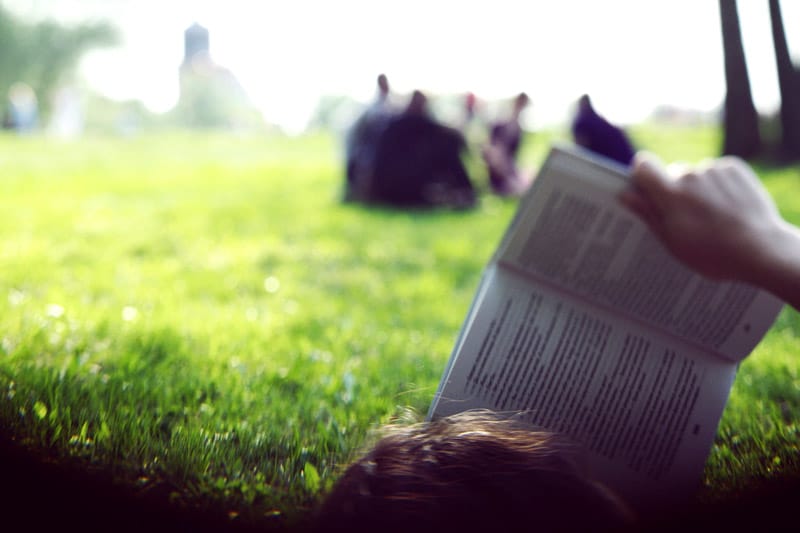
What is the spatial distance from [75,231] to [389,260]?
7.41ft

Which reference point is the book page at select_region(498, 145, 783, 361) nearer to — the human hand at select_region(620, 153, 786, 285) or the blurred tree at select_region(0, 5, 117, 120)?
the human hand at select_region(620, 153, 786, 285)

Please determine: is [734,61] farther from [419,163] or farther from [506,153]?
[506,153]

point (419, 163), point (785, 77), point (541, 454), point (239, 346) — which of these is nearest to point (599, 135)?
point (419, 163)

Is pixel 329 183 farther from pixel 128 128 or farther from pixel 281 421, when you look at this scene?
pixel 128 128

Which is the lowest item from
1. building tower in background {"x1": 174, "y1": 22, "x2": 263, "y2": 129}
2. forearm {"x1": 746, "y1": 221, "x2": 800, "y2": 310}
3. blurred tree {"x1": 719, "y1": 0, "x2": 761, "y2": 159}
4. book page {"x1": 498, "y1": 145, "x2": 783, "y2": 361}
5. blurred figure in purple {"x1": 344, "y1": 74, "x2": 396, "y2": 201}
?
building tower in background {"x1": 174, "y1": 22, "x2": 263, "y2": 129}

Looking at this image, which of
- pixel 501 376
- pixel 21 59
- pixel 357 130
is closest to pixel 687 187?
pixel 501 376

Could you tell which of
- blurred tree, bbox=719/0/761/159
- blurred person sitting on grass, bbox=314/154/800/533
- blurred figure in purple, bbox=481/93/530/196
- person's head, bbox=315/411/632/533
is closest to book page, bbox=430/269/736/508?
blurred person sitting on grass, bbox=314/154/800/533

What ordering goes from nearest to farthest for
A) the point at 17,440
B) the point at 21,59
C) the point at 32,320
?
the point at 17,440
the point at 32,320
the point at 21,59

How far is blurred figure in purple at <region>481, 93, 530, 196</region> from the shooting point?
7707 mm

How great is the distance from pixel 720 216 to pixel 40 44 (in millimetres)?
4313

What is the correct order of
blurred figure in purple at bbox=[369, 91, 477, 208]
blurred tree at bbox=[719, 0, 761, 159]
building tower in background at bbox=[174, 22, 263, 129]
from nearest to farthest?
1. blurred tree at bbox=[719, 0, 761, 159]
2. blurred figure in purple at bbox=[369, 91, 477, 208]
3. building tower in background at bbox=[174, 22, 263, 129]

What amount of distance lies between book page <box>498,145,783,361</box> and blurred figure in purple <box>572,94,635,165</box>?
3.27m

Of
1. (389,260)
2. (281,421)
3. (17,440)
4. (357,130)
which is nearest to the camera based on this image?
(17,440)

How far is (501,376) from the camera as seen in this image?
4.01 ft
